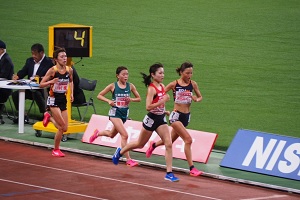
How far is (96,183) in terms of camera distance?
Answer: 53.1ft

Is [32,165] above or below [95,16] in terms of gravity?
below

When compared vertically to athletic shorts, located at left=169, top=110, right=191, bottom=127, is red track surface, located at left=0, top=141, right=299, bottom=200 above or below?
below

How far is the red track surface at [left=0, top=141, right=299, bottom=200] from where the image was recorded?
15.4m

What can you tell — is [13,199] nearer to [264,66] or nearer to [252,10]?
[264,66]

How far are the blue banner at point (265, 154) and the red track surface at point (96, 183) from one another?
0.85m

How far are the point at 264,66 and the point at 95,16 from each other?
8.27 m

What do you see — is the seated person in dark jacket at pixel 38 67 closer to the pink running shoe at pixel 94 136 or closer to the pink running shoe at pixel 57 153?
the pink running shoe at pixel 94 136

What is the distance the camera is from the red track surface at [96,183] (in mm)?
15352

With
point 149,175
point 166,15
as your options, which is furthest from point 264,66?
point 149,175

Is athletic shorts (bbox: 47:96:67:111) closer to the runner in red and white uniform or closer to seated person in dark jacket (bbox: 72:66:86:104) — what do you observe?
the runner in red and white uniform

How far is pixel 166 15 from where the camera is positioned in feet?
111

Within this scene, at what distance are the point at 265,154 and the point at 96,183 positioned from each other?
3234 mm

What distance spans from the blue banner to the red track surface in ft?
2.79

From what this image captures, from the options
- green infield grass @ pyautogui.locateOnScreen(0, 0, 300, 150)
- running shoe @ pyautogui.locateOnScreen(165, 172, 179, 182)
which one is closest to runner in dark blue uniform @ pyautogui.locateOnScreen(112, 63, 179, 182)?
running shoe @ pyautogui.locateOnScreen(165, 172, 179, 182)
